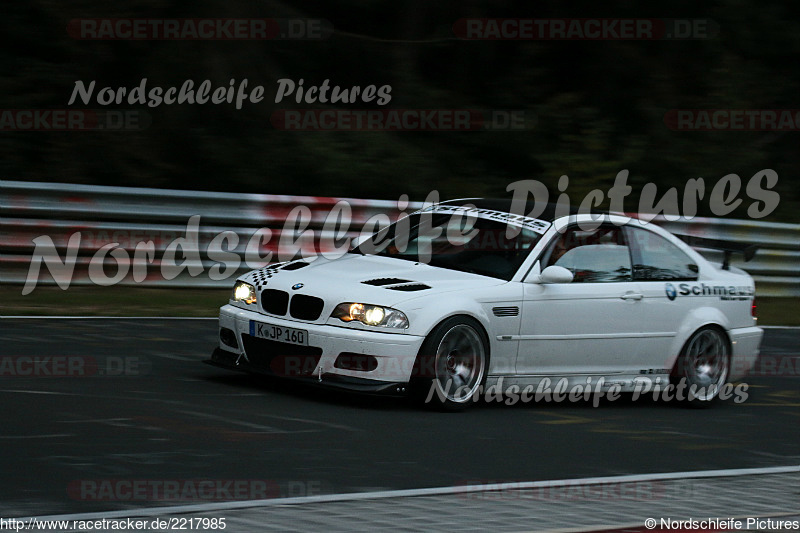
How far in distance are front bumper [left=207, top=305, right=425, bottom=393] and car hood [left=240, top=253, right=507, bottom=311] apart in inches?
8.6

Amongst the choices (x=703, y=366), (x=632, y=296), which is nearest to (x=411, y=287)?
(x=632, y=296)

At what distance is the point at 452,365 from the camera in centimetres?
843

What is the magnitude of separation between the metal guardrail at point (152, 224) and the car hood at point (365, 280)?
5014 millimetres

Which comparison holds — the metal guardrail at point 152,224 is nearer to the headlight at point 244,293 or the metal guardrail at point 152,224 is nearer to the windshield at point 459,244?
the windshield at point 459,244

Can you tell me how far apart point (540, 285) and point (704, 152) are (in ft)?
40.8

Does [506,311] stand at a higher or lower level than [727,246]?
lower

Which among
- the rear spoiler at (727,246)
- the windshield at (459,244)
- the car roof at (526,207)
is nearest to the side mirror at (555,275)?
the windshield at (459,244)

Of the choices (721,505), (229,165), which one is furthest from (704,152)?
(721,505)

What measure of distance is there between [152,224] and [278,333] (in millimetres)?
5988

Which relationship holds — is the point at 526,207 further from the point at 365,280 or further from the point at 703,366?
the point at 703,366

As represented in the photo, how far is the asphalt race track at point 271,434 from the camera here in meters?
6.10

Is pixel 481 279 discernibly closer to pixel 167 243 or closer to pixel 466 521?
pixel 466 521

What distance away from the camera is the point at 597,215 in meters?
9.73

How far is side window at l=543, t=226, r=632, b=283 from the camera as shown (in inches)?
364
